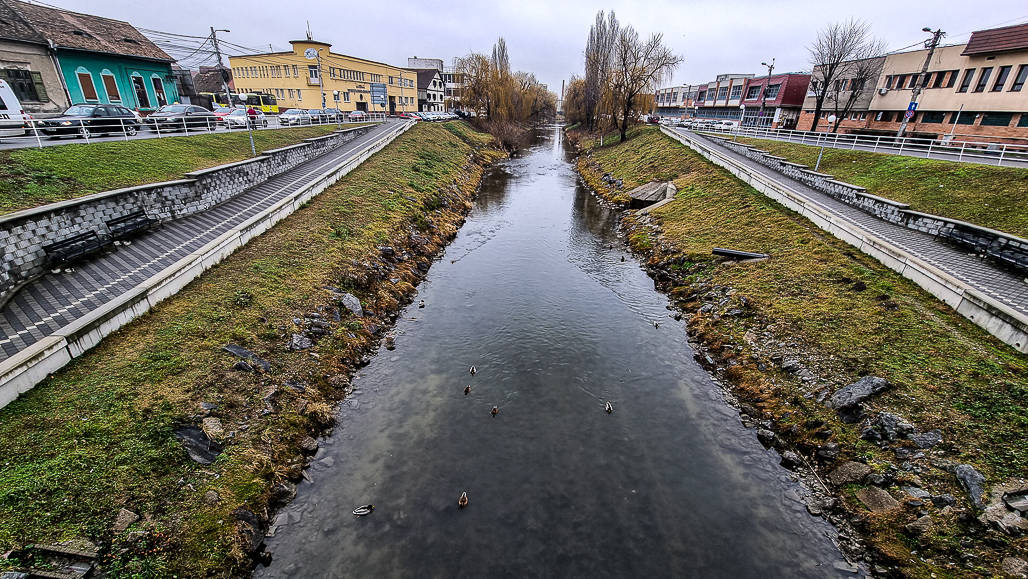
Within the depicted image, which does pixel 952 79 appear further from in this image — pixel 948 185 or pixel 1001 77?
pixel 948 185

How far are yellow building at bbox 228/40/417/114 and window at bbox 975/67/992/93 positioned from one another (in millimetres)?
72337

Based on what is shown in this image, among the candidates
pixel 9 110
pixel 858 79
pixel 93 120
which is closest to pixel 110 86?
pixel 9 110

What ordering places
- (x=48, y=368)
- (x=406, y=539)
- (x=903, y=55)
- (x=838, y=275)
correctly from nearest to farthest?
(x=406, y=539) < (x=48, y=368) < (x=838, y=275) < (x=903, y=55)

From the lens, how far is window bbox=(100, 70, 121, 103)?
35.7 m

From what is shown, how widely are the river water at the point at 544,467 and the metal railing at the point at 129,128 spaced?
17.9m

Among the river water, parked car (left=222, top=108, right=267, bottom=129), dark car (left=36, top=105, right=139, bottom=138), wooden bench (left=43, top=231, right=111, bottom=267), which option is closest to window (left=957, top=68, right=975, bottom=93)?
the river water

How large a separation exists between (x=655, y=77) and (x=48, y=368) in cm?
5741

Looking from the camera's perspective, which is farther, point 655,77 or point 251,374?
point 655,77

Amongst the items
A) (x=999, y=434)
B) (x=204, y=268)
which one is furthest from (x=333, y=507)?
(x=999, y=434)

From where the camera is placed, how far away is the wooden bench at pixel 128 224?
13.7 m

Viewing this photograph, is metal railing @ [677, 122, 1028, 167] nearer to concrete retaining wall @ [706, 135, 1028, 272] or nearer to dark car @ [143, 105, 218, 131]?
concrete retaining wall @ [706, 135, 1028, 272]

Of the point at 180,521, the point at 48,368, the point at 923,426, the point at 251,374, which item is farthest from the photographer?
the point at 251,374

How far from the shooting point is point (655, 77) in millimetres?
51031

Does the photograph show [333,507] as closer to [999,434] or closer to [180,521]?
[180,521]
